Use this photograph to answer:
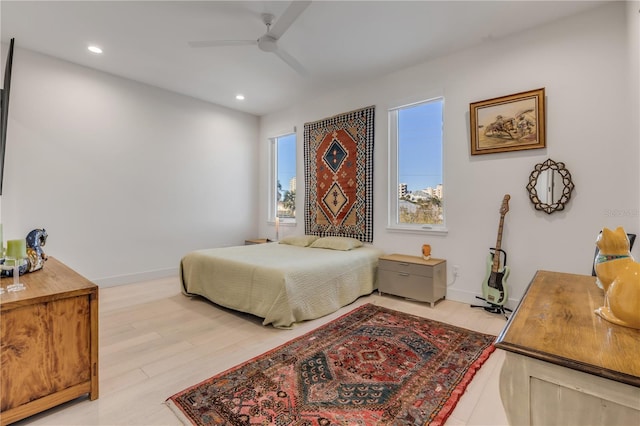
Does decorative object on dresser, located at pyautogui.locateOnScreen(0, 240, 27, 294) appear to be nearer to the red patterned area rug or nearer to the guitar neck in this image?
the red patterned area rug

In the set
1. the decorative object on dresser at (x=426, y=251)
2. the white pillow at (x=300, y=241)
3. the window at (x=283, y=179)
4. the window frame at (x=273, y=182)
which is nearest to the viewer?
the decorative object on dresser at (x=426, y=251)

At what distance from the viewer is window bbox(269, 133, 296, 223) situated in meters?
5.27

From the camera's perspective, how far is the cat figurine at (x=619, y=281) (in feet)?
2.77

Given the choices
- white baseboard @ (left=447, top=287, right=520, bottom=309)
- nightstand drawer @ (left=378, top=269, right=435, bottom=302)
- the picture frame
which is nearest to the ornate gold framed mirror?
the picture frame

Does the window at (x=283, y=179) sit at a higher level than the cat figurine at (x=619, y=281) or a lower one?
higher

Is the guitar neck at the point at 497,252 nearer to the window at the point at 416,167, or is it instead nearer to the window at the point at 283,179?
the window at the point at 416,167

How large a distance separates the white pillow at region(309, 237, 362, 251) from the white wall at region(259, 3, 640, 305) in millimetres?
507

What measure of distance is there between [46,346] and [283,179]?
13.7 feet

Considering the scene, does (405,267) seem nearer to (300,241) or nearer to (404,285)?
(404,285)

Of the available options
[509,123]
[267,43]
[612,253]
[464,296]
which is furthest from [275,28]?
[464,296]

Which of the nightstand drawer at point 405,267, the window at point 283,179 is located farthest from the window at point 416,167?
the window at point 283,179

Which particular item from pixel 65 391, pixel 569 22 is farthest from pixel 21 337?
pixel 569 22

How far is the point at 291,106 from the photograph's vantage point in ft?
16.7

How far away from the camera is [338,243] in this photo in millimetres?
3934
